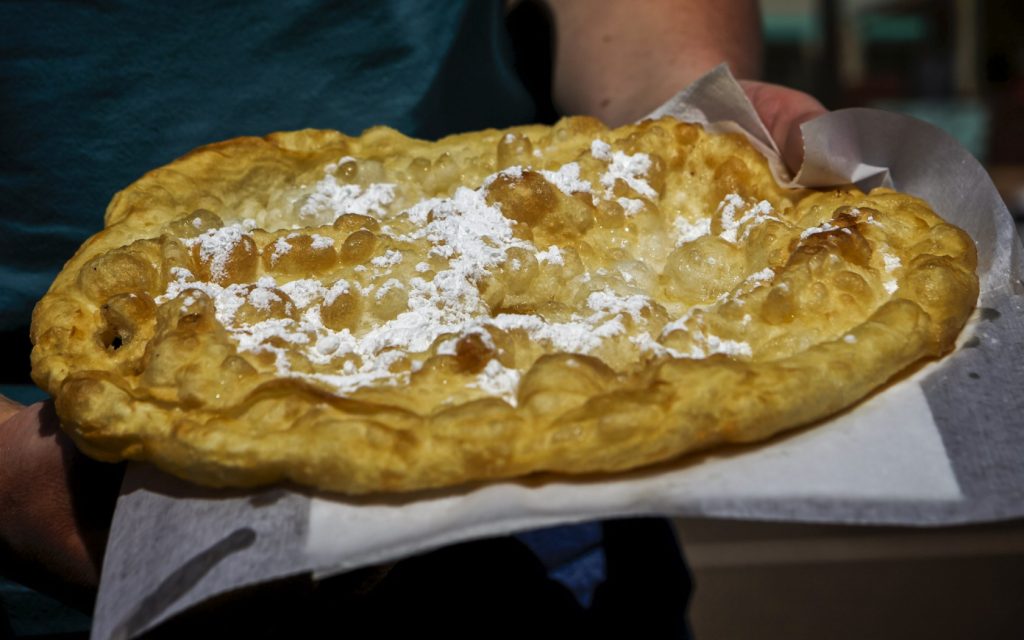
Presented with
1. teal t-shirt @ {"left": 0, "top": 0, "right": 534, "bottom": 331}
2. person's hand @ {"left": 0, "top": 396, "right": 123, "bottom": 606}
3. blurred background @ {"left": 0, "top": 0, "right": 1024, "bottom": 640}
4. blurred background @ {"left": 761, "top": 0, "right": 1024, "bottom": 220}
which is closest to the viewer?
person's hand @ {"left": 0, "top": 396, "right": 123, "bottom": 606}

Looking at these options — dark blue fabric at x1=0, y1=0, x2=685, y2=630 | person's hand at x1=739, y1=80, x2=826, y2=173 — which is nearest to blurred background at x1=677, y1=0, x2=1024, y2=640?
person's hand at x1=739, y1=80, x2=826, y2=173

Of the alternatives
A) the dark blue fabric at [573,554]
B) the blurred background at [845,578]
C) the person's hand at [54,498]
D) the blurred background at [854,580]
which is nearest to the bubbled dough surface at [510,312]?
the person's hand at [54,498]

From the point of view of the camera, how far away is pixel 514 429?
0.99m

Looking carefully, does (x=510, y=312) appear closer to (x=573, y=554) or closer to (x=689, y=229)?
(x=689, y=229)

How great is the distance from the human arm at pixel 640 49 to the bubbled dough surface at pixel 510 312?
1.51 feet

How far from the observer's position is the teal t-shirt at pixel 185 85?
178cm

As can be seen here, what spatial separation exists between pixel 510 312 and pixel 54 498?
64cm

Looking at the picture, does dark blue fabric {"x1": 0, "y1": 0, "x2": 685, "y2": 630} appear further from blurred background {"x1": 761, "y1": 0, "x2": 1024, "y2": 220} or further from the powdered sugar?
blurred background {"x1": 761, "y1": 0, "x2": 1024, "y2": 220}

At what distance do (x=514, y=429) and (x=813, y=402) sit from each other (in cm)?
30

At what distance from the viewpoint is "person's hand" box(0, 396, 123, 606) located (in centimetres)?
132

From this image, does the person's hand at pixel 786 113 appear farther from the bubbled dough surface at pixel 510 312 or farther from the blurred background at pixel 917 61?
the blurred background at pixel 917 61

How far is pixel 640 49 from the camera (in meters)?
2.05

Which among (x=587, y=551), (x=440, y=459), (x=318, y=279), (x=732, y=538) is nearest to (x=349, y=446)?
(x=440, y=459)

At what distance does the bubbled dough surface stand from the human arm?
Answer: 46 cm
